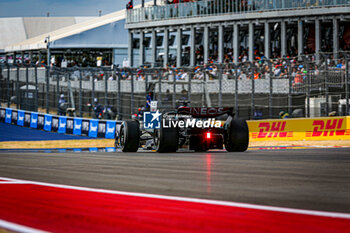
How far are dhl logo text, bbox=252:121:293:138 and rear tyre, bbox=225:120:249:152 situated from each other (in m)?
8.35

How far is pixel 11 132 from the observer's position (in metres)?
29.8

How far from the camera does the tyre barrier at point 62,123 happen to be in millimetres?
26984

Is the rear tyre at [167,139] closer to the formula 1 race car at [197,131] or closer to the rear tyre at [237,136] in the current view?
the formula 1 race car at [197,131]

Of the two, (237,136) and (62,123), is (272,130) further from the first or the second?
(62,123)

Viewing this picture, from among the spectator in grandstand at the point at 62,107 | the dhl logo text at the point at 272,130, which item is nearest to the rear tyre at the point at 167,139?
the dhl logo text at the point at 272,130

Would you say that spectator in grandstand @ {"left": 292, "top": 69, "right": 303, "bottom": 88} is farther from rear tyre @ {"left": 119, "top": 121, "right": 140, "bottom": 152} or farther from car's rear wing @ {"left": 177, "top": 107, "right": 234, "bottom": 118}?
rear tyre @ {"left": 119, "top": 121, "right": 140, "bottom": 152}

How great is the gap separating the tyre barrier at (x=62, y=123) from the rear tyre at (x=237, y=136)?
12251mm

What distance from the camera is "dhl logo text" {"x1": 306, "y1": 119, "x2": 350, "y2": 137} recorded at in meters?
20.9

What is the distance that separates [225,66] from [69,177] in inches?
667

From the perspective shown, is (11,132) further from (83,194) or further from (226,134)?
(83,194)

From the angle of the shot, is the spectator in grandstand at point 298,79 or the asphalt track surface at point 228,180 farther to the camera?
the spectator in grandstand at point 298,79

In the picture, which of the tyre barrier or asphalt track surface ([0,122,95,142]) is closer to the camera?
the tyre barrier

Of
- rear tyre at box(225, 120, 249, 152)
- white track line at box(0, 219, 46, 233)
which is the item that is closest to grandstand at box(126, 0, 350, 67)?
rear tyre at box(225, 120, 249, 152)

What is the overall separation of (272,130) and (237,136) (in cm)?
902
